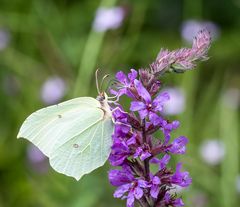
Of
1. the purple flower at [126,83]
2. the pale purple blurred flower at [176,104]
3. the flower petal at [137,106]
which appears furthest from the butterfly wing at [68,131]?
the pale purple blurred flower at [176,104]

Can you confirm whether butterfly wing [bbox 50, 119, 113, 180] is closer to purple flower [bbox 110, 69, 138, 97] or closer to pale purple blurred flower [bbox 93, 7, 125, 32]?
purple flower [bbox 110, 69, 138, 97]

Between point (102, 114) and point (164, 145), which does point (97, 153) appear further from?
point (164, 145)

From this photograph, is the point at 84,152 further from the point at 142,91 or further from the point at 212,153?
the point at 212,153

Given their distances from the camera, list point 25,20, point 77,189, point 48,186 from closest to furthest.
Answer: point 77,189 → point 48,186 → point 25,20

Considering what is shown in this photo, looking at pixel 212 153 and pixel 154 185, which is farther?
pixel 212 153

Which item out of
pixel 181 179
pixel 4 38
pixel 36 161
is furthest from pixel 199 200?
pixel 4 38

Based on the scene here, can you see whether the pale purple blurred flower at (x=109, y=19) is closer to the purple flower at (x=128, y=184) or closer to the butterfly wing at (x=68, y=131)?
the butterfly wing at (x=68, y=131)

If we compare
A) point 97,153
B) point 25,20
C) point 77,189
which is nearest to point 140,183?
point 97,153
